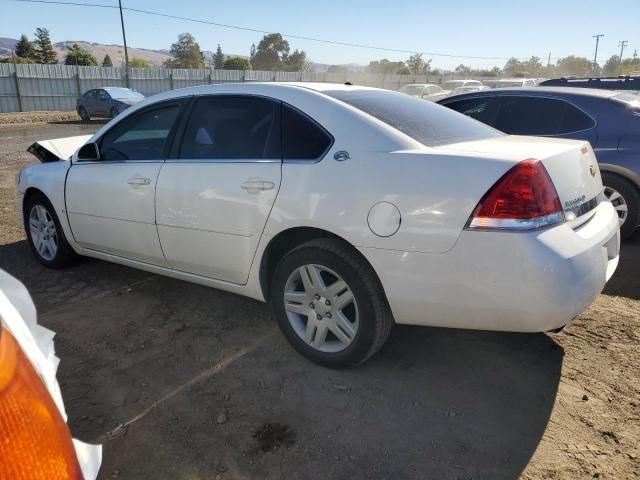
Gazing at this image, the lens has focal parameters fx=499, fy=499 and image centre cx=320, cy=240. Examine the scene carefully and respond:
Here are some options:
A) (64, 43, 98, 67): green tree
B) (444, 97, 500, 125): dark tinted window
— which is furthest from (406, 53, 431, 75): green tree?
(444, 97, 500, 125): dark tinted window

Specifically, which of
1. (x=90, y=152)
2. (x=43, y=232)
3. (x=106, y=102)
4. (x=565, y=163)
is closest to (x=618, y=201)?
(x=565, y=163)

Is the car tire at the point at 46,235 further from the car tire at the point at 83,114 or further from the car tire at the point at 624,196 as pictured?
the car tire at the point at 83,114

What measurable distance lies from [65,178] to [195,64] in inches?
3005

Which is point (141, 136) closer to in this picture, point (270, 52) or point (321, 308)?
point (321, 308)

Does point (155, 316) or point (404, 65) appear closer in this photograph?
point (155, 316)

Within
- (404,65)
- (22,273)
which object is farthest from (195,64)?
(22,273)

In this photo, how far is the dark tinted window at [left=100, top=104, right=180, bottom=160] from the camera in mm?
3602

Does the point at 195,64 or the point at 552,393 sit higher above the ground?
the point at 195,64

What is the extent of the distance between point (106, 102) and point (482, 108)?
61.6 ft

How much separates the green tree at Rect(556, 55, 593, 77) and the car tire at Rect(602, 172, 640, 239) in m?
80.7

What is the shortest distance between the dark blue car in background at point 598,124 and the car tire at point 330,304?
3.57 metres

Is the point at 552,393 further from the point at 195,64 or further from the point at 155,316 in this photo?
the point at 195,64

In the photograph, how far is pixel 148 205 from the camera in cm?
348

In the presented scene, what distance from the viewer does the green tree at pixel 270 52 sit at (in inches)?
3027
